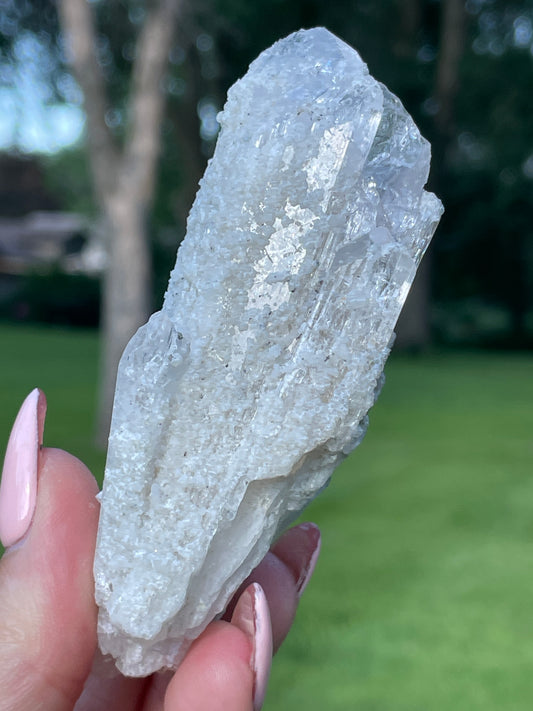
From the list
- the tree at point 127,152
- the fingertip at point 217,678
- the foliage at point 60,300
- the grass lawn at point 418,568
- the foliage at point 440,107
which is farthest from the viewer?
the foliage at point 60,300

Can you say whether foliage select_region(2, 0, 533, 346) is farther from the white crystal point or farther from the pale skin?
the pale skin

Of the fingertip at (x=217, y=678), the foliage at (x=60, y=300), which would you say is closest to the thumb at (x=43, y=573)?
the fingertip at (x=217, y=678)

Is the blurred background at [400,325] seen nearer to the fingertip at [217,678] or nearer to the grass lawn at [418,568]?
the grass lawn at [418,568]

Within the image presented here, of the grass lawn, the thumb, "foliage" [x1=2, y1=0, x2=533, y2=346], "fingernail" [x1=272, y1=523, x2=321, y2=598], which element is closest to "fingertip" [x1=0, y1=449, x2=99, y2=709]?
the thumb

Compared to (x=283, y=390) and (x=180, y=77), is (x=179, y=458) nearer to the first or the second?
(x=283, y=390)

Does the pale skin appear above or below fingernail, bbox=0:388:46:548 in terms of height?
below

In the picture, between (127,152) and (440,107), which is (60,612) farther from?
(440,107)

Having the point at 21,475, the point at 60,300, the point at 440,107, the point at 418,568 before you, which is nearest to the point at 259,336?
the point at 21,475
